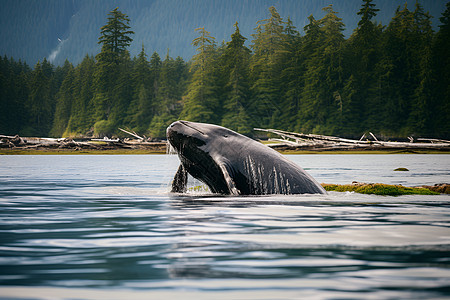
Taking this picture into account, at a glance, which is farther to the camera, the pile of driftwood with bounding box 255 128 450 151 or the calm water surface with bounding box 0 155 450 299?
the pile of driftwood with bounding box 255 128 450 151

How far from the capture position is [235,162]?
13711mm

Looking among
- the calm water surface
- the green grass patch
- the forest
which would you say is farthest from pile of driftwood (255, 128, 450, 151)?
the forest

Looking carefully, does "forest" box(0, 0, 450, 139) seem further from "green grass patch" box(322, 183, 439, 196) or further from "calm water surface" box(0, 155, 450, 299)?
"calm water surface" box(0, 155, 450, 299)

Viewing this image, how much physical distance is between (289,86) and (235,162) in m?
98.3

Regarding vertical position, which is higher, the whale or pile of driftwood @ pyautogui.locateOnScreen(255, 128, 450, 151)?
pile of driftwood @ pyautogui.locateOnScreen(255, 128, 450, 151)

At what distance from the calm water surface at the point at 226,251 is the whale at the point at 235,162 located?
91 centimetres

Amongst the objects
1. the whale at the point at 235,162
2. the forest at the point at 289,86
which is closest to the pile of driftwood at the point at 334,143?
the whale at the point at 235,162

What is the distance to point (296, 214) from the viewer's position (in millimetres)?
11328

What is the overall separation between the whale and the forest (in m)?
81.0

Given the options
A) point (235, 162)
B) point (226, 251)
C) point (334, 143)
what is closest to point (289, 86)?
point (334, 143)

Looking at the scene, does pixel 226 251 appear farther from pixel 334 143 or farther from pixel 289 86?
pixel 289 86

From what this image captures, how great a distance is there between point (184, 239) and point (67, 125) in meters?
142

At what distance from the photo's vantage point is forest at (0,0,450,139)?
312 feet

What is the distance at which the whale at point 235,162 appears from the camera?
543 inches
